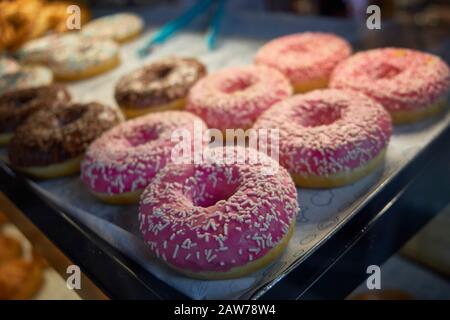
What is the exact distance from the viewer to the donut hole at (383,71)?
→ 2111mm

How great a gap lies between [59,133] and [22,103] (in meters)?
0.65

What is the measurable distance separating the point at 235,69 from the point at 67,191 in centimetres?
98

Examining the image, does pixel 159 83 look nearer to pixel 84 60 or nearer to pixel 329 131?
pixel 84 60

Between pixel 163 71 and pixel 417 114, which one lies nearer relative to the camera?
pixel 417 114

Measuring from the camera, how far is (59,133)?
2096 mm

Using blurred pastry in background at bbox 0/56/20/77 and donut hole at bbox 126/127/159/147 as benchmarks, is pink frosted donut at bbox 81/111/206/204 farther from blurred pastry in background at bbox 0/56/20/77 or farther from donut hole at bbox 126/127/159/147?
blurred pastry in background at bbox 0/56/20/77

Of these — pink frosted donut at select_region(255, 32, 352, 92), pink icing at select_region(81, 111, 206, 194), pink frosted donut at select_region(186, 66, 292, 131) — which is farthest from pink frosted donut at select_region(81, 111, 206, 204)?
pink frosted donut at select_region(255, 32, 352, 92)

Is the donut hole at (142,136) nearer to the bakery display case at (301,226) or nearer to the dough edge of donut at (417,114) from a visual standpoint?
the bakery display case at (301,226)

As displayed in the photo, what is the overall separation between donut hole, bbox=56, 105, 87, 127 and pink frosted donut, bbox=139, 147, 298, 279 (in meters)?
0.86

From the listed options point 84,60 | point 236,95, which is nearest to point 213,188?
point 236,95

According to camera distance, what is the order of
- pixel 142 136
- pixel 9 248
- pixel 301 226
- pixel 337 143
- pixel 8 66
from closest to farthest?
pixel 301 226
pixel 337 143
pixel 142 136
pixel 9 248
pixel 8 66

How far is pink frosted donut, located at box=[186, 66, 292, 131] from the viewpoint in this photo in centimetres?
206
